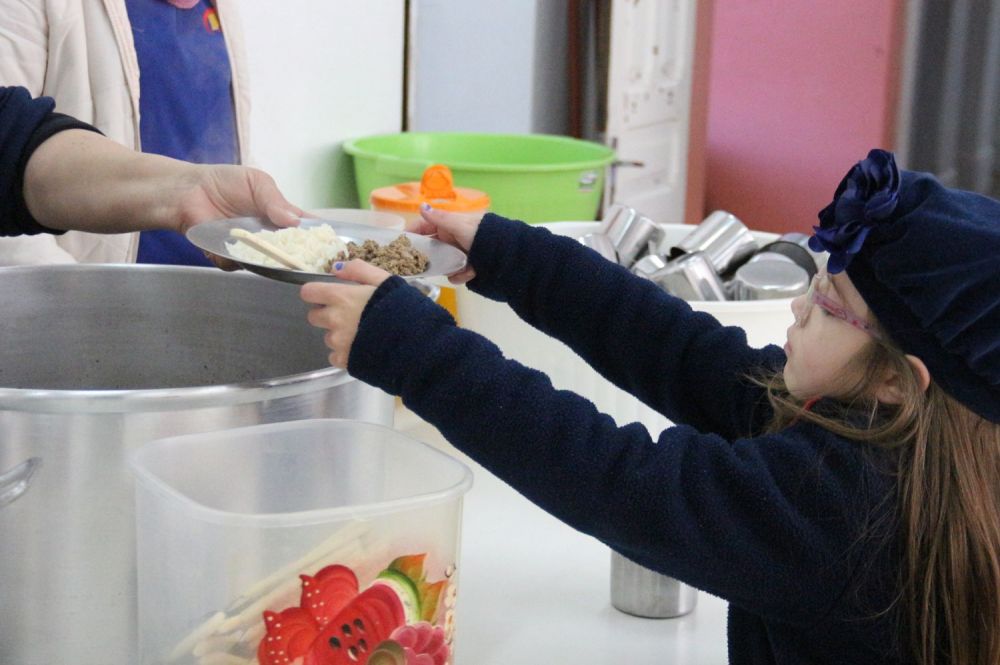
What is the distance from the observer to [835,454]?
2.36 feet

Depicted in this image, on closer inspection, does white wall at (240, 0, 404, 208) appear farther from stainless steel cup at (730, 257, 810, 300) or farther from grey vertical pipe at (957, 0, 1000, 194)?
A: grey vertical pipe at (957, 0, 1000, 194)

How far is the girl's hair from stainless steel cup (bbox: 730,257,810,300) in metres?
0.49

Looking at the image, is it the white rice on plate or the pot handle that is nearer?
the pot handle

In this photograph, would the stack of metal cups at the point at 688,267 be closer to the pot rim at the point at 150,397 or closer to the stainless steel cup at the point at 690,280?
the stainless steel cup at the point at 690,280

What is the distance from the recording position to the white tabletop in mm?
904

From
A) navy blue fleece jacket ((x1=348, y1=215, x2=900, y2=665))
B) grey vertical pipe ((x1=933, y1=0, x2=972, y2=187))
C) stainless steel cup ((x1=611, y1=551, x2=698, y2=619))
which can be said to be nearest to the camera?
navy blue fleece jacket ((x1=348, y1=215, x2=900, y2=665))

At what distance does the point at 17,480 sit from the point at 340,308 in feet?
0.70

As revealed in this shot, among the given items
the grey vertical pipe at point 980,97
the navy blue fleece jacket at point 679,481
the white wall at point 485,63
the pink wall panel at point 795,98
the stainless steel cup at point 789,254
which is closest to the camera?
the navy blue fleece jacket at point 679,481

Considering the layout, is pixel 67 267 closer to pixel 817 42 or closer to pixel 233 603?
pixel 233 603

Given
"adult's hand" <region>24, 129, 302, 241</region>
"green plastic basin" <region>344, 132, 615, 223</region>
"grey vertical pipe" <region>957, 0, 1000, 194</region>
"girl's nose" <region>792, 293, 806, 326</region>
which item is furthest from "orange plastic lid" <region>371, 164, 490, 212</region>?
"grey vertical pipe" <region>957, 0, 1000, 194</region>

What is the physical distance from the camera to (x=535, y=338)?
1.13 metres

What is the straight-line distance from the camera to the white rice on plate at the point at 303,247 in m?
0.80

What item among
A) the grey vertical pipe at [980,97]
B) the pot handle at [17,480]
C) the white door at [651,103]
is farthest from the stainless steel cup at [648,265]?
the grey vertical pipe at [980,97]

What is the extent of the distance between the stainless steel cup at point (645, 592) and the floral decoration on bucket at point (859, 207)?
13.7 inches
